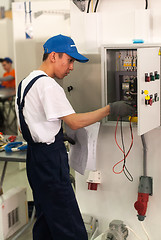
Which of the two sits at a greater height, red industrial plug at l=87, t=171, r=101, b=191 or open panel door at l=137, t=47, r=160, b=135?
open panel door at l=137, t=47, r=160, b=135

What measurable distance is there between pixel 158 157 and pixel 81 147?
52 centimetres

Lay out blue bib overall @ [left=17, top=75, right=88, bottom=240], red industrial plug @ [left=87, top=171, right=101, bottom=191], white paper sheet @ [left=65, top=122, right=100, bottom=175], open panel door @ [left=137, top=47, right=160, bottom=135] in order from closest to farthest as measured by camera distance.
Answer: open panel door @ [left=137, top=47, right=160, bottom=135]
blue bib overall @ [left=17, top=75, right=88, bottom=240]
white paper sheet @ [left=65, top=122, right=100, bottom=175]
red industrial plug @ [left=87, top=171, right=101, bottom=191]

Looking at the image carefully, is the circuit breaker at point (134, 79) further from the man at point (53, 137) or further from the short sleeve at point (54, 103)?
the short sleeve at point (54, 103)

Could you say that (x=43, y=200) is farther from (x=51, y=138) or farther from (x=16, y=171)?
(x=16, y=171)

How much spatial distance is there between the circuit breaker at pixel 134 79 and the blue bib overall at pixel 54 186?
501mm

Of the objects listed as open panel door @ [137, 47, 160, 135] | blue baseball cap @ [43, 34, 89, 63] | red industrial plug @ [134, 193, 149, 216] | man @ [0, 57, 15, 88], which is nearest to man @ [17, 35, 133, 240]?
blue baseball cap @ [43, 34, 89, 63]

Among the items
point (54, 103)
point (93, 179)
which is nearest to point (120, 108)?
point (54, 103)

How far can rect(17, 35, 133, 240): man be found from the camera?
2.23 metres

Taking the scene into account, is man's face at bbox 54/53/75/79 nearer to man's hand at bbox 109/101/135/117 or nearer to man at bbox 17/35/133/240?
man at bbox 17/35/133/240

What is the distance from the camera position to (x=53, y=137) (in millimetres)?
2289

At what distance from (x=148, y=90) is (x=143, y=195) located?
783mm

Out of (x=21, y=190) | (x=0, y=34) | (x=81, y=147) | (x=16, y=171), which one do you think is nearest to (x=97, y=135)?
(x=81, y=147)

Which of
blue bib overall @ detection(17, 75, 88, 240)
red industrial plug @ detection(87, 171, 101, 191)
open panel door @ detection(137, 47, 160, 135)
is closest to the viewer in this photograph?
open panel door @ detection(137, 47, 160, 135)

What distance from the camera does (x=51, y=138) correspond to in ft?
7.47
